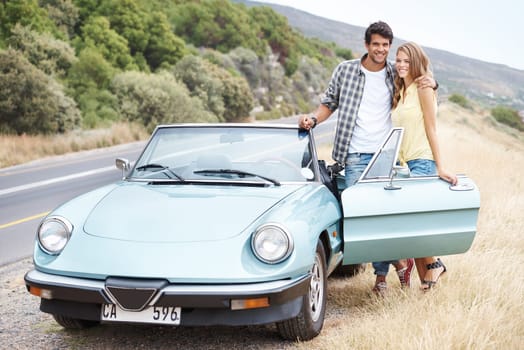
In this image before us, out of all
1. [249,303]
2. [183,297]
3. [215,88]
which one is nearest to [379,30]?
[249,303]

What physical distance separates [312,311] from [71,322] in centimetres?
163

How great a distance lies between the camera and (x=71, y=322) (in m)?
4.75

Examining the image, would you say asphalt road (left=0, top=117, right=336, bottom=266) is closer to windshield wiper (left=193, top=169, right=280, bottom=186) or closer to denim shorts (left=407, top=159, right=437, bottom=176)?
windshield wiper (left=193, top=169, right=280, bottom=186)

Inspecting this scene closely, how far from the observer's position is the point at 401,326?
14.0 ft

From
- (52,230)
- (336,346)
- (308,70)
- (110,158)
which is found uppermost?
(52,230)

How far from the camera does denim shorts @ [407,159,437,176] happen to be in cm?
529

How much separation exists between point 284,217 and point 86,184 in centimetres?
1106

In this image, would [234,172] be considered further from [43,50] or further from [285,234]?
[43,50]

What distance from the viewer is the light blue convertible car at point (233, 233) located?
4.01 m

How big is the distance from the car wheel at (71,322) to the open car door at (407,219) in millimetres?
1867

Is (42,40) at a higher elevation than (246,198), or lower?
lower

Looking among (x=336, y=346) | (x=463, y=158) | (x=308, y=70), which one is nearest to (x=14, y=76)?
(x=463, y=158)

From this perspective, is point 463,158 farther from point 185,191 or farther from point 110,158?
point 185,191

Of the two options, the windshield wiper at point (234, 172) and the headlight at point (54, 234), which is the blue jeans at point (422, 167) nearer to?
the windshield wiper at point (234, 172)
